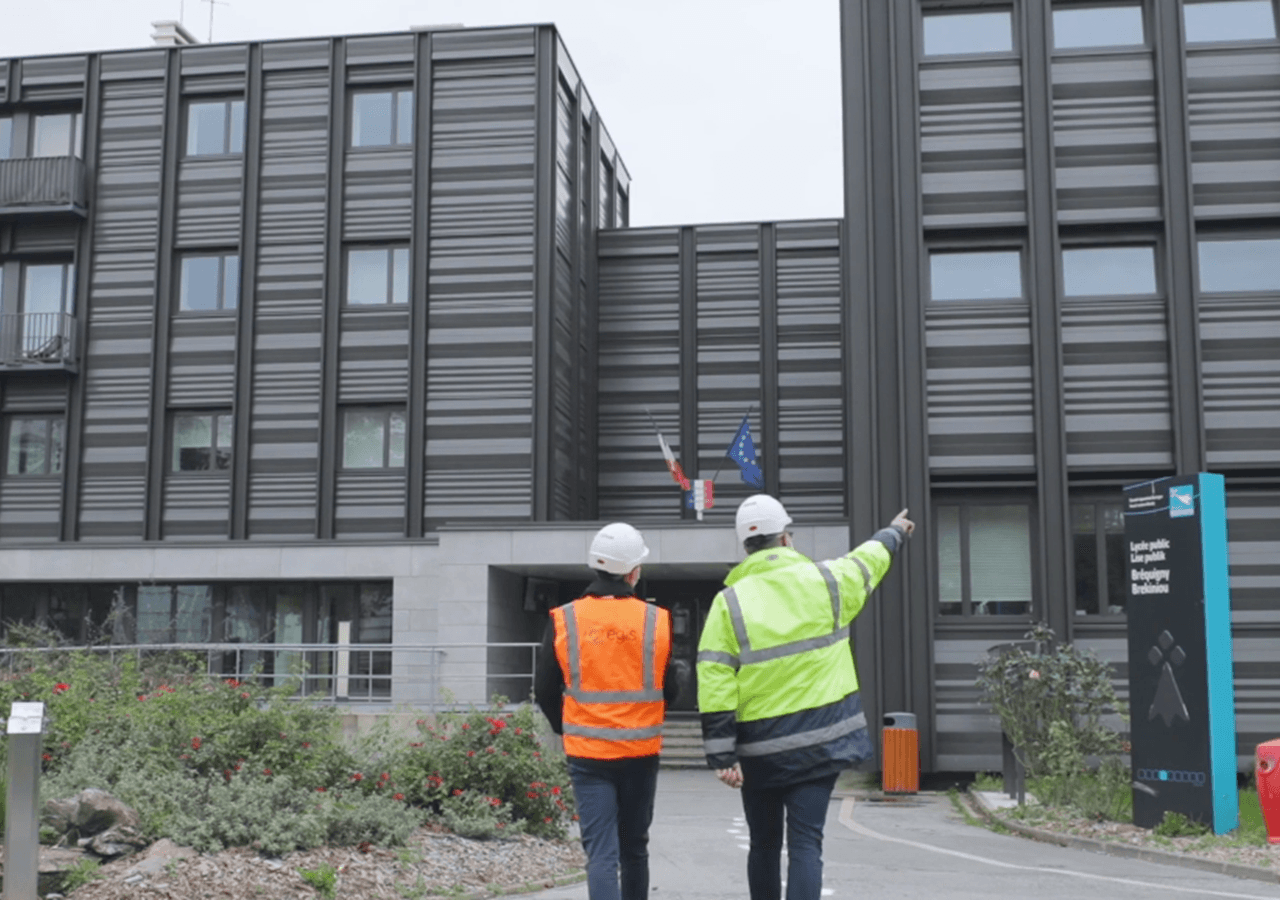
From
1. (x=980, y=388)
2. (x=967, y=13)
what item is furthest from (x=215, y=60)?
(x=980, y=388)

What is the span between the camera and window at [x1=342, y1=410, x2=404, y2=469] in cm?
2823

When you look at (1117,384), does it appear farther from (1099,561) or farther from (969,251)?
(969,251)

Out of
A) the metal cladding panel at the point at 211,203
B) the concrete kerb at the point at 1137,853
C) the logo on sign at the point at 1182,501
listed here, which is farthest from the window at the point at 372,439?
the logo on sign at the point at 1182,501

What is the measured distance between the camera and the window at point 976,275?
2078 cm

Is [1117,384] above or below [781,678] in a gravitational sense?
above

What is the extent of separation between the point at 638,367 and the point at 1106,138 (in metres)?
14.0

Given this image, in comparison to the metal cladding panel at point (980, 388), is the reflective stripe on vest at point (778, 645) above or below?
below

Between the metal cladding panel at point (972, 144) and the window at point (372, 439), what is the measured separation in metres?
11.7

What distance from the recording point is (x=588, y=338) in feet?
105

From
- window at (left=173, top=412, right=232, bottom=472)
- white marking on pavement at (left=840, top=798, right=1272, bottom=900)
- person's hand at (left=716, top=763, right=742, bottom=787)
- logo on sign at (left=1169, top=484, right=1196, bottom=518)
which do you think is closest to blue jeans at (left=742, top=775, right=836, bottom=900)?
person's hand at (left=716, top=763, right=742, bottom=787)

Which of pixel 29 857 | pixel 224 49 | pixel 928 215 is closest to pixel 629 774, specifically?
pixel 29 857

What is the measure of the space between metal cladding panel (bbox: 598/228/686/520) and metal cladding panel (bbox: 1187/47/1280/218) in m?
14.1

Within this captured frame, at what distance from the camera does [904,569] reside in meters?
20.1

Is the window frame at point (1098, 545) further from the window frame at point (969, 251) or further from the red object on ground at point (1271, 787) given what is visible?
the red object on ground at point (1271, 787)
